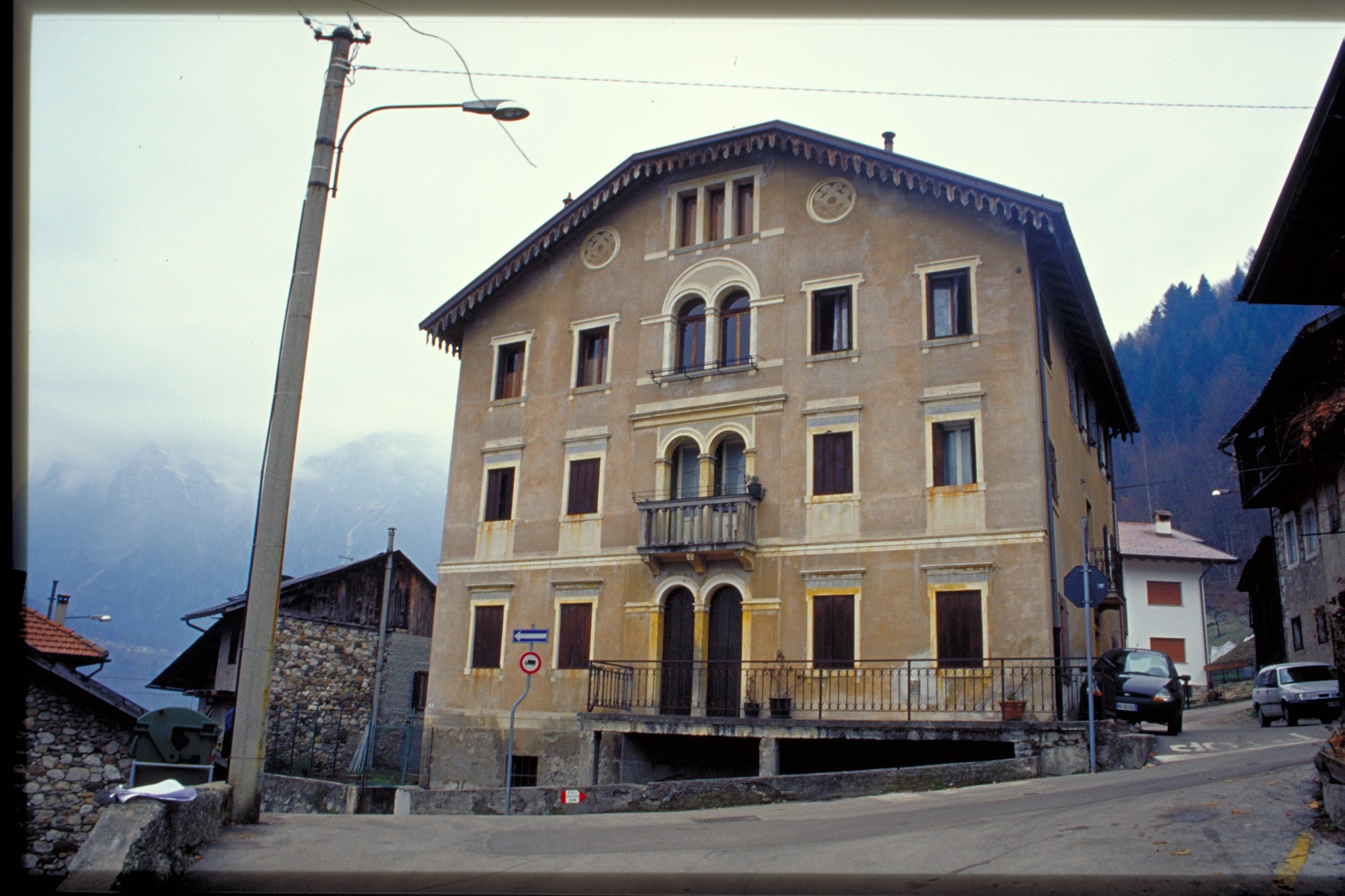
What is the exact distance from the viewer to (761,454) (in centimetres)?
2314

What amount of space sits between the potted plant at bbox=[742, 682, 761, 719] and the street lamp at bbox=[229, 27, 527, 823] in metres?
12.2

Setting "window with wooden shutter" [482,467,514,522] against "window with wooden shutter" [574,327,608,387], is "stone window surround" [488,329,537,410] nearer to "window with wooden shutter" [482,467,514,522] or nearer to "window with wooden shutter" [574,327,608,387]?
"window with wooden shutter" [574,327,608,387]

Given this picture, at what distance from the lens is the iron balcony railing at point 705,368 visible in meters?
23.9

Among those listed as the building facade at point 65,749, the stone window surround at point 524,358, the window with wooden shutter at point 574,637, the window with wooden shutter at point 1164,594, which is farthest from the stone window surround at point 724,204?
the window with wooden shutter at point 1164,594

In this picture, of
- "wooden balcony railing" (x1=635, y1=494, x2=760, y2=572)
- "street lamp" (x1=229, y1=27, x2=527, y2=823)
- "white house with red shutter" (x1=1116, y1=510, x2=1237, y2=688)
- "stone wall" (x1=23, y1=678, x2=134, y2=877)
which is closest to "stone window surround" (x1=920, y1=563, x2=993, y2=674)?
"wooden balcony railing" (x1=635, y1=494, x2=760, y2=572)

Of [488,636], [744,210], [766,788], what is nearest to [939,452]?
[744,210]

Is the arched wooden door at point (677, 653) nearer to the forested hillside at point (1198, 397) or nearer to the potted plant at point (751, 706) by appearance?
the potted plant at point (751, 706)

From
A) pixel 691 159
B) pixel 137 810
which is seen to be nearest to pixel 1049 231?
pixel 691 159

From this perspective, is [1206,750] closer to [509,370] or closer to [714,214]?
[714,214]

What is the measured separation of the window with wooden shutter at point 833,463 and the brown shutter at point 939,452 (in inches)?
67.0

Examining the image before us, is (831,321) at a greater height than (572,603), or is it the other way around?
(831,321)

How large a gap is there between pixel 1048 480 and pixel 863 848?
1212 centimetres

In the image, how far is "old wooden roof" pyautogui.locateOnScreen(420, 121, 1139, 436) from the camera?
842 inches

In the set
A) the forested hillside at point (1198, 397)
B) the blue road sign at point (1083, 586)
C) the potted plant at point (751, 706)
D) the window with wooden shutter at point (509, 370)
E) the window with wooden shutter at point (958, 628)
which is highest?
the forested hillside at point (1198, 397)
